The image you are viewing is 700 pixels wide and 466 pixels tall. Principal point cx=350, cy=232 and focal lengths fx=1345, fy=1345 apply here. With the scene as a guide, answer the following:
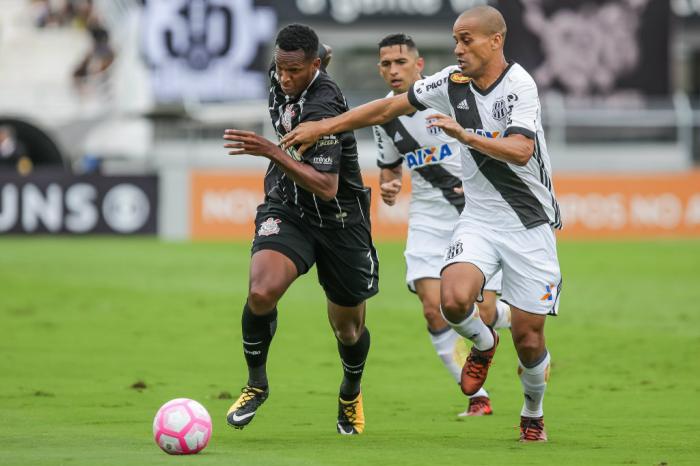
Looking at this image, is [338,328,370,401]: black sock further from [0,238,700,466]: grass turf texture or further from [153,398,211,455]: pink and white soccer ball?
[153,398,211,455]: pink and white soccer ball

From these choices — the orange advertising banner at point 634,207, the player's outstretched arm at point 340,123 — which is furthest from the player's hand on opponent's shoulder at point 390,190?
the orange advertising banner at point 634,207

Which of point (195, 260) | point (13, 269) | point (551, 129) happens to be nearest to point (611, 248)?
point (551, 129)

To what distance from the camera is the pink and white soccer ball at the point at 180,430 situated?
24.0 feet

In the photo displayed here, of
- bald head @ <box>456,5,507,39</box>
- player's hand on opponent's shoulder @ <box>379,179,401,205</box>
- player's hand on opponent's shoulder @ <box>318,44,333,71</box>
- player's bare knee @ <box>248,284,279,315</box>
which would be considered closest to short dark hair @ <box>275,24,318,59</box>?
player's hand on opponent's shoulder @ <box>318,44,333,71</box>

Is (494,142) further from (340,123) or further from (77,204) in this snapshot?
(77,204)

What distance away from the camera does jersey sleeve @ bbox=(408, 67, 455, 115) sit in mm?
8484

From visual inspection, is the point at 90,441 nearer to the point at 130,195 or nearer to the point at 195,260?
the point at 195,260

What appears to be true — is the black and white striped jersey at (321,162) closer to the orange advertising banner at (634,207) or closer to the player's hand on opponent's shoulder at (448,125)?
the player's hand on opponent's shoulder at (448,125)

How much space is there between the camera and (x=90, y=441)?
7.88 m

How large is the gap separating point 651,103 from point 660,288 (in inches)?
539

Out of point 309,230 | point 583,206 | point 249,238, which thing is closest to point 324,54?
point 309,230

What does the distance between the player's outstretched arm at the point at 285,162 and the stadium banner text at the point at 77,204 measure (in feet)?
60.2

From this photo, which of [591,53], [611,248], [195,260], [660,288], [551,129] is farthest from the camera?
[591,53]

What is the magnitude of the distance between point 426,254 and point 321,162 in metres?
2.31
